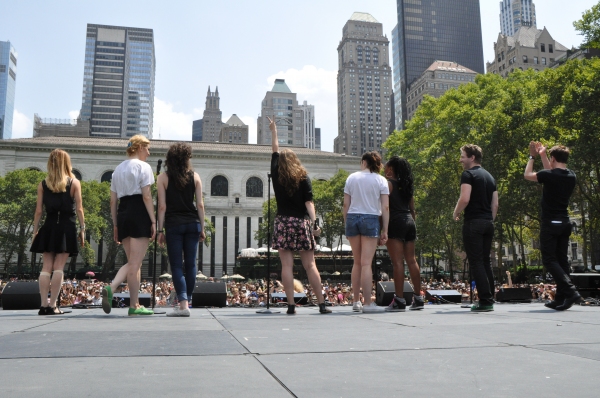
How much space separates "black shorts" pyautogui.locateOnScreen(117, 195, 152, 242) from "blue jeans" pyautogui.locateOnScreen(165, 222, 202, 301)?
0.90ft

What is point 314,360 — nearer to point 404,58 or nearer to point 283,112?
point 404,58

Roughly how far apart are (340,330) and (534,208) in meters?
28.0

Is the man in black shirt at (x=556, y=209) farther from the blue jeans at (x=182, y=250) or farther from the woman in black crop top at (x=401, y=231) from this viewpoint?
the blue jeans at (x=182, y=250)

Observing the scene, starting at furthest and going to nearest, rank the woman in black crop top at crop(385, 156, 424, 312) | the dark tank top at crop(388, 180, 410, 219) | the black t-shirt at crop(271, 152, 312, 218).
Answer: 1. the dark tank top at crop(388, 180, 410, 219)
2. the woman in black crop top at crop(385, 156, 424, 312)
3. the black t-shirt at crop(271, 152, 312, 218)

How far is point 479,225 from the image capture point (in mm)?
6406

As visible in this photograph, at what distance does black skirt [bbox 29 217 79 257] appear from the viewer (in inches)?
246

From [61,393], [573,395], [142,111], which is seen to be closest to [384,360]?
[573,395]

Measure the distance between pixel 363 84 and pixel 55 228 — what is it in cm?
17948

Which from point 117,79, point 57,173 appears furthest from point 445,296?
point 117,79

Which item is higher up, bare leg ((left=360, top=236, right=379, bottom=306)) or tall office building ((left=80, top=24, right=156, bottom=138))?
tall office building ((left=80, top=24, right=156, bottom=138))

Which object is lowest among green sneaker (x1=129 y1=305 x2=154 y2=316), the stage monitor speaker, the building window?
the stage monitor speaker

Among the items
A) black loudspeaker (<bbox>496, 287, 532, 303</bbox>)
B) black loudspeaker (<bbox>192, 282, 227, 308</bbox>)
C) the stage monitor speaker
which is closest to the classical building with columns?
the stage monitor speaker

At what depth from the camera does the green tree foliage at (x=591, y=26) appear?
75.7 ft

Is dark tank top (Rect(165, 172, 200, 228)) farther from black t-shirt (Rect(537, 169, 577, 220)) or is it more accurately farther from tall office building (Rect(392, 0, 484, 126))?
tall office building (Rect(392, 0, 484, 126))
